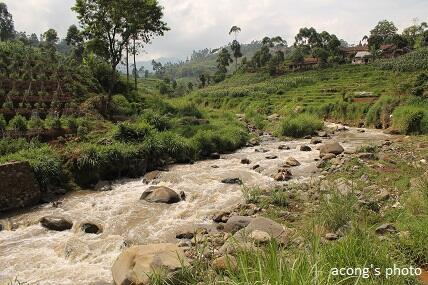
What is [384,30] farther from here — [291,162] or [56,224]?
[56,224]

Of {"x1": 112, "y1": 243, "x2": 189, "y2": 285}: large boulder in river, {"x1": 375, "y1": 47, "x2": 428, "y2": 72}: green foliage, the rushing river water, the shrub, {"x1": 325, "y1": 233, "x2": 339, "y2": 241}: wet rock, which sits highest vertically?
{"x1": 375, "y1": 47, "x2": 428, "y2": 72}: green foliage

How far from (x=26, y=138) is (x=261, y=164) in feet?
42.0

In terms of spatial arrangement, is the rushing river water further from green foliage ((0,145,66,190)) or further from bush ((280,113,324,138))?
bush ((280,113,324,138))

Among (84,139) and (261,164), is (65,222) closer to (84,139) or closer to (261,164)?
(84,139)

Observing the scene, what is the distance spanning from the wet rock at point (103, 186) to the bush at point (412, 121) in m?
20.8

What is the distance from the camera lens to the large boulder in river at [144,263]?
25.4ft

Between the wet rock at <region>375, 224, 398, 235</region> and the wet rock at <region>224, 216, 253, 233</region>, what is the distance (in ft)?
12.7

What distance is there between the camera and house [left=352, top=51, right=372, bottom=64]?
83188 mm

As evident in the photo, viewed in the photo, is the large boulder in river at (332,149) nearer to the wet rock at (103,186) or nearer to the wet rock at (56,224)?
the wet rock at (103,186)

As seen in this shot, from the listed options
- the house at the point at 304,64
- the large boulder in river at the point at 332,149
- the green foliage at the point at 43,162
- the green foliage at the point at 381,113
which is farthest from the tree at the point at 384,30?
the green foliage at the point at 43,162

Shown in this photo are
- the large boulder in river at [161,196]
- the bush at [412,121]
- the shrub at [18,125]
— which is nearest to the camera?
the large boulder in river at [161,196]

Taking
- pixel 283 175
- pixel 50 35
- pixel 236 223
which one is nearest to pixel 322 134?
pixel 283 175

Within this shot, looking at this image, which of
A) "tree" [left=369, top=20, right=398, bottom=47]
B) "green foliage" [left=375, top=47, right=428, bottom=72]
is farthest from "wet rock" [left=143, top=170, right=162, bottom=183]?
"tree" [left=369, top=20, right=398, bottom=47]

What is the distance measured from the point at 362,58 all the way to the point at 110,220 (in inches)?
3268
